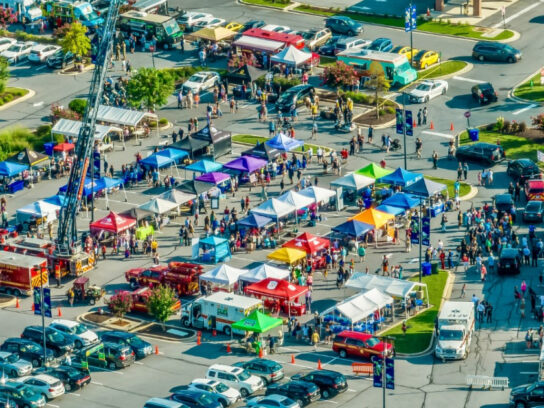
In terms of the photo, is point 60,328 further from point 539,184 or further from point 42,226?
point 539,184

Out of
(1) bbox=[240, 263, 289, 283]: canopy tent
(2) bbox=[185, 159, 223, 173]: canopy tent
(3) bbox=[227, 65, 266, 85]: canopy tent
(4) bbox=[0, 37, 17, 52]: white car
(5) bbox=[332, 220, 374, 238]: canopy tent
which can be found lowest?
(1) bbox=[240, 263, 289, 283]: canopy tent

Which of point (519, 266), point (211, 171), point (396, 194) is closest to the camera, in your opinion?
point (519, 266)

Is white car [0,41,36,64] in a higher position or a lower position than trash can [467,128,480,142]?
higher

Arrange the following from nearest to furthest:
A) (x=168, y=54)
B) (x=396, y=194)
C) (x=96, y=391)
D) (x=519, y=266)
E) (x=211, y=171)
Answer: (x=96, y=391), (x=519, y=266), (x=396, y=194), (x=211, y=171), (x=168, y=54)

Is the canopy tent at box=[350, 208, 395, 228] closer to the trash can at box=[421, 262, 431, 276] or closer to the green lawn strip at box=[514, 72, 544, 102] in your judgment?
the trash can at box=[421, 262, 431, 276]

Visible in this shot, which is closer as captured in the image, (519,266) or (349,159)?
(519,266)

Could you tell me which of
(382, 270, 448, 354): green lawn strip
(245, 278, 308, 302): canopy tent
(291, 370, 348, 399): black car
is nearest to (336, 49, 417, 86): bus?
(382, 270, 448, 354): green lawn strip

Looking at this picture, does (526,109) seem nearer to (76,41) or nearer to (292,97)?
(292,97)

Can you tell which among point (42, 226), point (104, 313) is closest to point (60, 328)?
point (104, 313)

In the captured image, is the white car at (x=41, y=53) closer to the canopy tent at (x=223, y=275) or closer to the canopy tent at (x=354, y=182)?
the canopy tent at (x=354, y=182)
